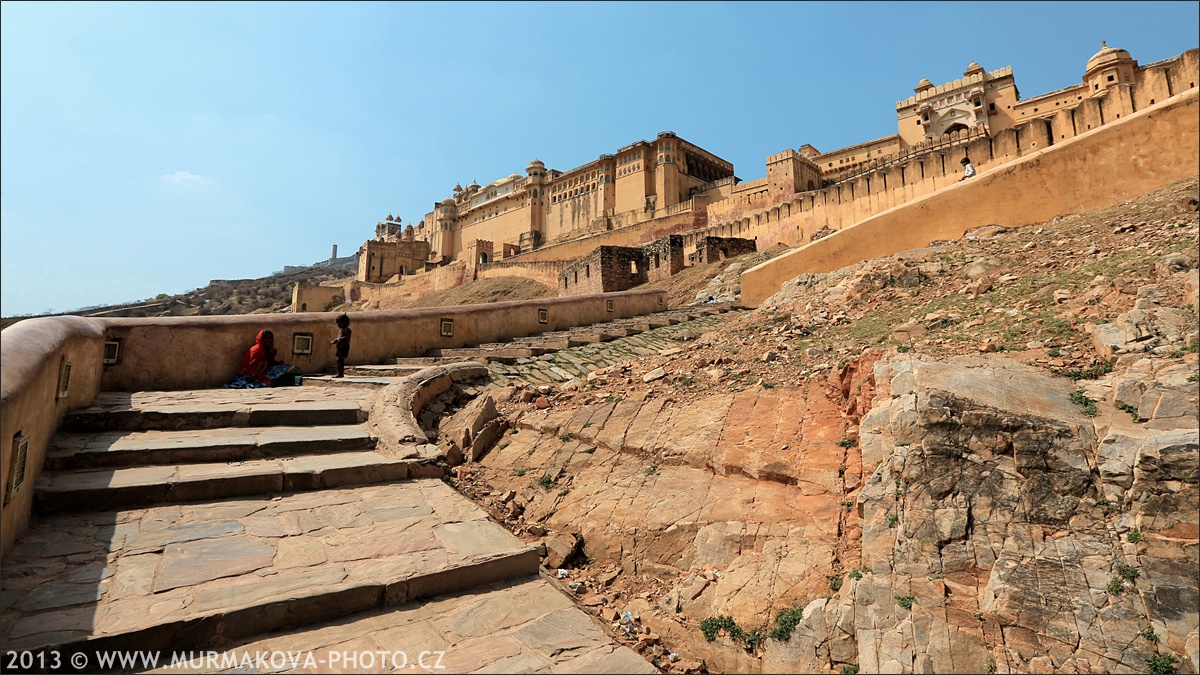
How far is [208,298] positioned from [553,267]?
57.4 metres

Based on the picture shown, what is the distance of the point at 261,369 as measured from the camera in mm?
7164

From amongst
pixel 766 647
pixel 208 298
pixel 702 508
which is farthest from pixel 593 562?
pixel 208 298

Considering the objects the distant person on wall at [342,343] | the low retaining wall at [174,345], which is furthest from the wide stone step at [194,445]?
the distant person on wall at [342,343]

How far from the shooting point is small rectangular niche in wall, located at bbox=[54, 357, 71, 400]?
440 centimetres

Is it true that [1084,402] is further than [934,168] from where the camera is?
No

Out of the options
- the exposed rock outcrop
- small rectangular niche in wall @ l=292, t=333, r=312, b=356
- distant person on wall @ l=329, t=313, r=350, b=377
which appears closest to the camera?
the exposed rock outcrop

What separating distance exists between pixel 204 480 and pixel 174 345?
4.15m

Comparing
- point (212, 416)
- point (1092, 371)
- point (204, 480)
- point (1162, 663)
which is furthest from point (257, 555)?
point (1092, 371)

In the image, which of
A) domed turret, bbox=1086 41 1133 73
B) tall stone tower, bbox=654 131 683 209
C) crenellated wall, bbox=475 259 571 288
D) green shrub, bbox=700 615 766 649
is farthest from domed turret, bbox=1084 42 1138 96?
green shrub, bbox=700 615 766 649

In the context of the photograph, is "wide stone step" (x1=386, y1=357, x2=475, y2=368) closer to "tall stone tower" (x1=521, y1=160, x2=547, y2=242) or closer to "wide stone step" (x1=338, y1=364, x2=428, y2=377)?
"wide stone step" (x1=338, y1=364, x2=428, y2=377)

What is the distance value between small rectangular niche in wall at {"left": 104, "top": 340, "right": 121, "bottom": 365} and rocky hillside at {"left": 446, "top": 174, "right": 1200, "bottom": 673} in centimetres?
478

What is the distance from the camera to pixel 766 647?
2996mm

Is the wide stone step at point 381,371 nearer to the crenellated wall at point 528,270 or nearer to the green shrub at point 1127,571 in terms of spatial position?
the green shrub at point 1127,571

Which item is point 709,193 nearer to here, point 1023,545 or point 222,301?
point 1023,545
